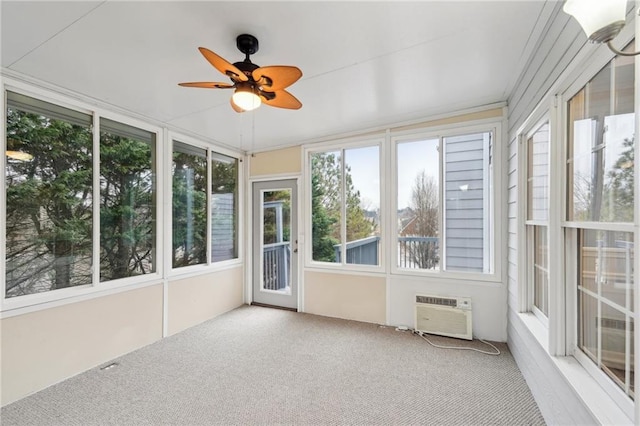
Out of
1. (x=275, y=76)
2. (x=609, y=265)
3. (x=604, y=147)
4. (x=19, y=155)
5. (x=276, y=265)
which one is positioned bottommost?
(x=276, y=265)

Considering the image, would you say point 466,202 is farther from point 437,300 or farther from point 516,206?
point 437,300

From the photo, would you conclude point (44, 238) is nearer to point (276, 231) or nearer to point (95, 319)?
point (95, 319)

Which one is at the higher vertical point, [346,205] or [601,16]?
[601,16]

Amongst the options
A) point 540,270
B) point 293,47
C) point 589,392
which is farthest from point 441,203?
point 293,47

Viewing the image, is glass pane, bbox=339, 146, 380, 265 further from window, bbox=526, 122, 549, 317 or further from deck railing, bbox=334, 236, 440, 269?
window, bbox=526, 122, 549, 317

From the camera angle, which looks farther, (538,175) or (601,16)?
(538,175)

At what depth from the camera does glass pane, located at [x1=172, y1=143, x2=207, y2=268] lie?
11.7 feet

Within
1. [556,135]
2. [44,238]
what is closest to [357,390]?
[556,135]

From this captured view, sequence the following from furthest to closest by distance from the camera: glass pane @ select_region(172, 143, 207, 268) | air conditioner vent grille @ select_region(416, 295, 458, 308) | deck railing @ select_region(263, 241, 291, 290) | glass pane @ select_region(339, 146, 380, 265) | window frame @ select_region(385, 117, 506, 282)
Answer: deck railing @ select_region(263, 241, 291, 290) → glass pane @ select_region(339, 146, 380, 265) → glass pane @ select_region(172, 143, 207, 268) → air conditioner vent grille @ select_region(416, 295, 458, 308) → window frame @ select_region(385, 117, 506, 282)

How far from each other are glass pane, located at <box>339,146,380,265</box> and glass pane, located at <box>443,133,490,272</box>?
866mm

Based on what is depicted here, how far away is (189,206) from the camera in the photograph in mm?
3738

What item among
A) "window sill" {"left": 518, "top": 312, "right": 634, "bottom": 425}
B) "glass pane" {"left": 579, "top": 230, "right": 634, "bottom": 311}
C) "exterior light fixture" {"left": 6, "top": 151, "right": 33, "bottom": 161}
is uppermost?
"exterior light fixture" {"left": 6, "top": 151, "right": 33, "bottom": 161}

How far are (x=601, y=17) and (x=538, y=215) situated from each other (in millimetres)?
1697

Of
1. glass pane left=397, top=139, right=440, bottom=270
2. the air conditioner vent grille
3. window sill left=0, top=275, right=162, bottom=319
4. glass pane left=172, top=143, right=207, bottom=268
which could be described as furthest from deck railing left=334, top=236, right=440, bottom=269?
window sill left=0, top=275, right=162, bottom=319
